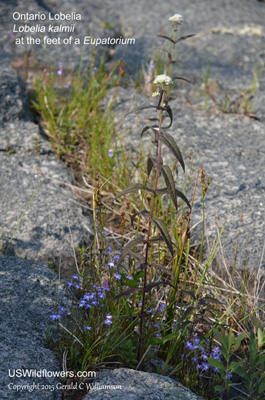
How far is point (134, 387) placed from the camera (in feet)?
5.41

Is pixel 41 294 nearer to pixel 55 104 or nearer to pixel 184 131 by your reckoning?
pixel 184 131

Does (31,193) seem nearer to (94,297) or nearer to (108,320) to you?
(94,297)

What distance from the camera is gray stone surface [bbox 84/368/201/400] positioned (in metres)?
1.61

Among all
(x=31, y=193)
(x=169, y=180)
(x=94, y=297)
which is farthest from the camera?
(x=31, y=193)

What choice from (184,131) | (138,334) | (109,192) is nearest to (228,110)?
(184,131)

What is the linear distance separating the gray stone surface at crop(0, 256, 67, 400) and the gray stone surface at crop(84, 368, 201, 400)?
17 cm

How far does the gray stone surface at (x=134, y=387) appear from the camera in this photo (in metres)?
1.61

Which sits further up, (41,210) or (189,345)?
(41,210)

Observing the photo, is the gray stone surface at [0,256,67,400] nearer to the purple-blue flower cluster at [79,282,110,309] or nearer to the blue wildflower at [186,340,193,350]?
the purple-blue flower cluster at [79,282,110,309]

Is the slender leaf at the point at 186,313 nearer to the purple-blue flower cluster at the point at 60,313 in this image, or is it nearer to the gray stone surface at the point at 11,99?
the purple-blue flower cluster at the point at 60,313

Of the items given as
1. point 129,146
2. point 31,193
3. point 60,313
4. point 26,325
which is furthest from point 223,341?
point 129,146

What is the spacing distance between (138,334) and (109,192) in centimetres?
151

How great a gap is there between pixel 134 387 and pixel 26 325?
533mm

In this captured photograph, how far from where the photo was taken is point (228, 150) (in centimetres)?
342
